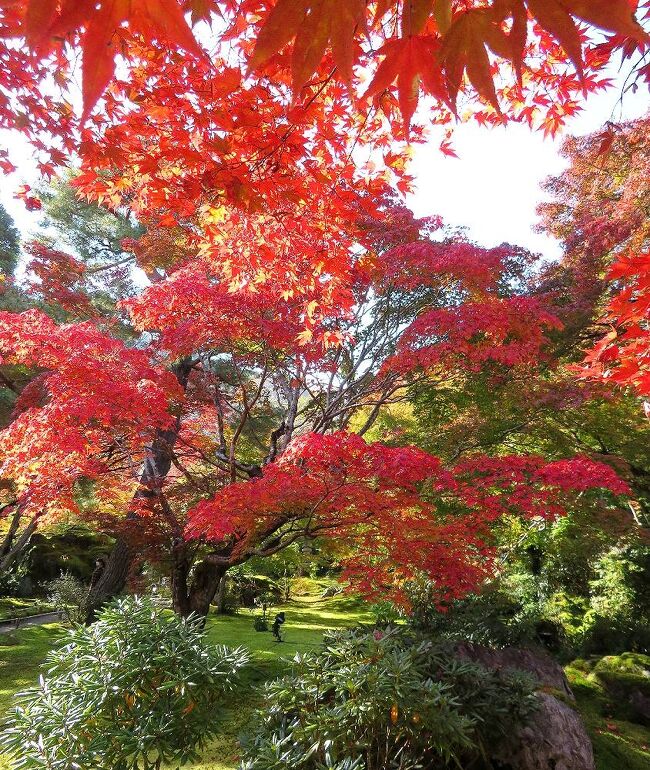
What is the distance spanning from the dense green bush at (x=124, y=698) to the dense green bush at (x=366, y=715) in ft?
1.54

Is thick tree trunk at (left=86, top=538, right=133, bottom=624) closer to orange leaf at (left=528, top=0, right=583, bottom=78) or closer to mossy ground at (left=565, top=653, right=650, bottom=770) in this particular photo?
mossy ground at (left=565, top=653, right=650, bottom=770)

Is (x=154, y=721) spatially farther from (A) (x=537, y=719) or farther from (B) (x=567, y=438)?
(B) (x=567, y=438)

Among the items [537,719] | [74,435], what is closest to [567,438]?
[537,719]

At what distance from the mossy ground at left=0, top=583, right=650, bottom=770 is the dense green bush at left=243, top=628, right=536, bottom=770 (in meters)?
0.31

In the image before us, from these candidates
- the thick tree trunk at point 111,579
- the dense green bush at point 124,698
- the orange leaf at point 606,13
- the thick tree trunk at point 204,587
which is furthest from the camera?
the thick tree trunk at point 111,579

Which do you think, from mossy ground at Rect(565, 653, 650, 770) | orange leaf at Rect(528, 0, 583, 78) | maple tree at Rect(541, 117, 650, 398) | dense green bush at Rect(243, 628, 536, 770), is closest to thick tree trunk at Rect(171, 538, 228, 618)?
dense green bush at Rect(243, 628, 536, 770)

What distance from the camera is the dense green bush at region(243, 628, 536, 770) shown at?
298 centimetres

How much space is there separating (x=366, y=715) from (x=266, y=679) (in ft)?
10.6

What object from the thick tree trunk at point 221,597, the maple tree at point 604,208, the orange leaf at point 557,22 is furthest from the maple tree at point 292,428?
the thick tree trunk at point 221,597

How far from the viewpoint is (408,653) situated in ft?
11.4

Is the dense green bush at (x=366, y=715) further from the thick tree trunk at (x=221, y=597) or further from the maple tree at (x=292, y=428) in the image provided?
the thick tree trunk at (x=221, y=597)

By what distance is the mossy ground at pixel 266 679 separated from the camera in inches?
173

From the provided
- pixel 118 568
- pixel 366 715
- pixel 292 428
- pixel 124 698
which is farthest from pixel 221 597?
pixel 366 715

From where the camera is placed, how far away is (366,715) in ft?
10.00
